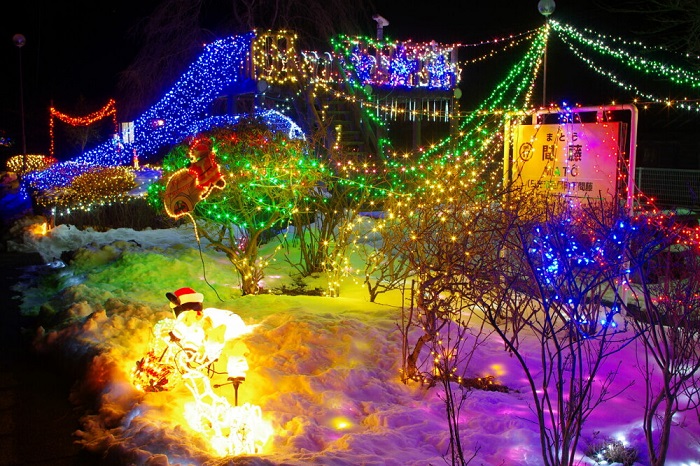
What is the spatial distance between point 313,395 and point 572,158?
16.3 feet

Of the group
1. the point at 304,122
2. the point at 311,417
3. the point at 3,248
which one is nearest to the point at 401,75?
→ the point at 304,122

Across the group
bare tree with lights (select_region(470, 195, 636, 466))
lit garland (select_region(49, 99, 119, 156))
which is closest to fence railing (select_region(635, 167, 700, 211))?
bare tree with lights (select_region(470, 195, 636, 466))

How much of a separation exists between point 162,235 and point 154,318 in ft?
24.8

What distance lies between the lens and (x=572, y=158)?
877 centimetres

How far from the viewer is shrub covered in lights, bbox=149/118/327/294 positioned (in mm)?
9180

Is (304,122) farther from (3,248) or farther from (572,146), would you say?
(572,146)

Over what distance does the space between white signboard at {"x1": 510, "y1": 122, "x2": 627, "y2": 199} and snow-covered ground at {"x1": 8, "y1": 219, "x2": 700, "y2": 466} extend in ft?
7.45

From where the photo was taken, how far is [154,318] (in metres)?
7.58

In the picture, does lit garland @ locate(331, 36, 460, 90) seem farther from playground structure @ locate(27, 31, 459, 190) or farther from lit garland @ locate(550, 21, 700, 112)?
lit garland @ locate(550, 21, 700, 112)

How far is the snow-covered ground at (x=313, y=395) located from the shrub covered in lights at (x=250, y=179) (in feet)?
3.91

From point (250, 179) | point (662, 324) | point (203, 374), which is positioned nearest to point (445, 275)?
point (662, 324)

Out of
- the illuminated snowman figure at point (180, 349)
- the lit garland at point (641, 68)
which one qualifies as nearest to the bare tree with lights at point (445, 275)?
the illuminated snowman figure at point (180, 349)

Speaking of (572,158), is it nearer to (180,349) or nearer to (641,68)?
(180,349)

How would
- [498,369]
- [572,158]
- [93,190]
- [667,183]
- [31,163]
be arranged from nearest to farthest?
[498,369] < [572,158] < [93,190] < [667,183] < [31,163]
